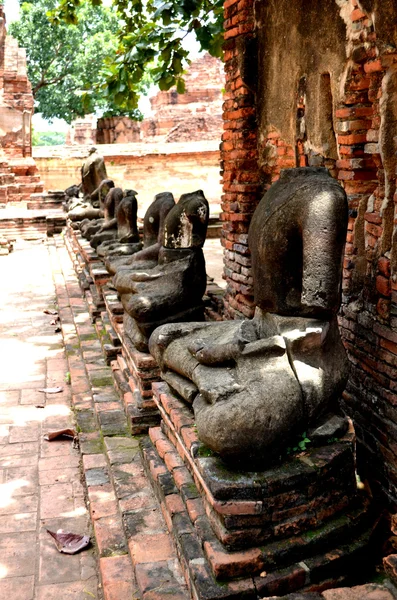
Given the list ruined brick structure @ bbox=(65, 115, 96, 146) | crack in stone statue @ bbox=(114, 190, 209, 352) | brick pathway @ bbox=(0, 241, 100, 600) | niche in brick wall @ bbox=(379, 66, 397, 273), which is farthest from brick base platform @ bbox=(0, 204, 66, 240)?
ruined brick structure @ bbox=(65, 115, 96, 146)

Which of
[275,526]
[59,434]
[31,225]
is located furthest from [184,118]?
[275,526]

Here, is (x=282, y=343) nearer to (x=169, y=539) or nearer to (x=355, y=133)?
(x=169, y=539)

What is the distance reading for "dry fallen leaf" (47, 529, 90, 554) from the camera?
119 inches

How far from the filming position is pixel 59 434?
13.8ft

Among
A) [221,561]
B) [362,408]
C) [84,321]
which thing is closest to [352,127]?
[362,408]

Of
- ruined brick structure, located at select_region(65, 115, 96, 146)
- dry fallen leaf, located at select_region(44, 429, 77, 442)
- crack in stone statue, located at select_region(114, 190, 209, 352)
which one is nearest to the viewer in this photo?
crack in stone statue, located at select_region(114, 190, 209, 352)

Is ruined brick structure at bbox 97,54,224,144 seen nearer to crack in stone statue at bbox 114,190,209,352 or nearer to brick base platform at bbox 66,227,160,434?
brick base platform at bbox 66,227,160,434

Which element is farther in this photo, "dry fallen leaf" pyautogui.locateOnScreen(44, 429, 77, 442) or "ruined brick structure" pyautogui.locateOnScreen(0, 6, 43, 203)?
"ruined brick structure" pyautogui.locateOnScreen(0, 6, 43, 203)

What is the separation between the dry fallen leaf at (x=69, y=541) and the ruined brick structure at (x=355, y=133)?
1397 millimetres

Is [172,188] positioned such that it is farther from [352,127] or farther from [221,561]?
[221,561]

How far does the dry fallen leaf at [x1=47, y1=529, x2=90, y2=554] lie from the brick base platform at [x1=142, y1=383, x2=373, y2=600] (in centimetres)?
61

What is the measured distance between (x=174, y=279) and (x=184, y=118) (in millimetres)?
23762

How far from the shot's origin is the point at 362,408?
332 centimetres

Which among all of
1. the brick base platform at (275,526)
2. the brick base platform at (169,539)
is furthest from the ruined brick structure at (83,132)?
the brick base platform at (275,526)
